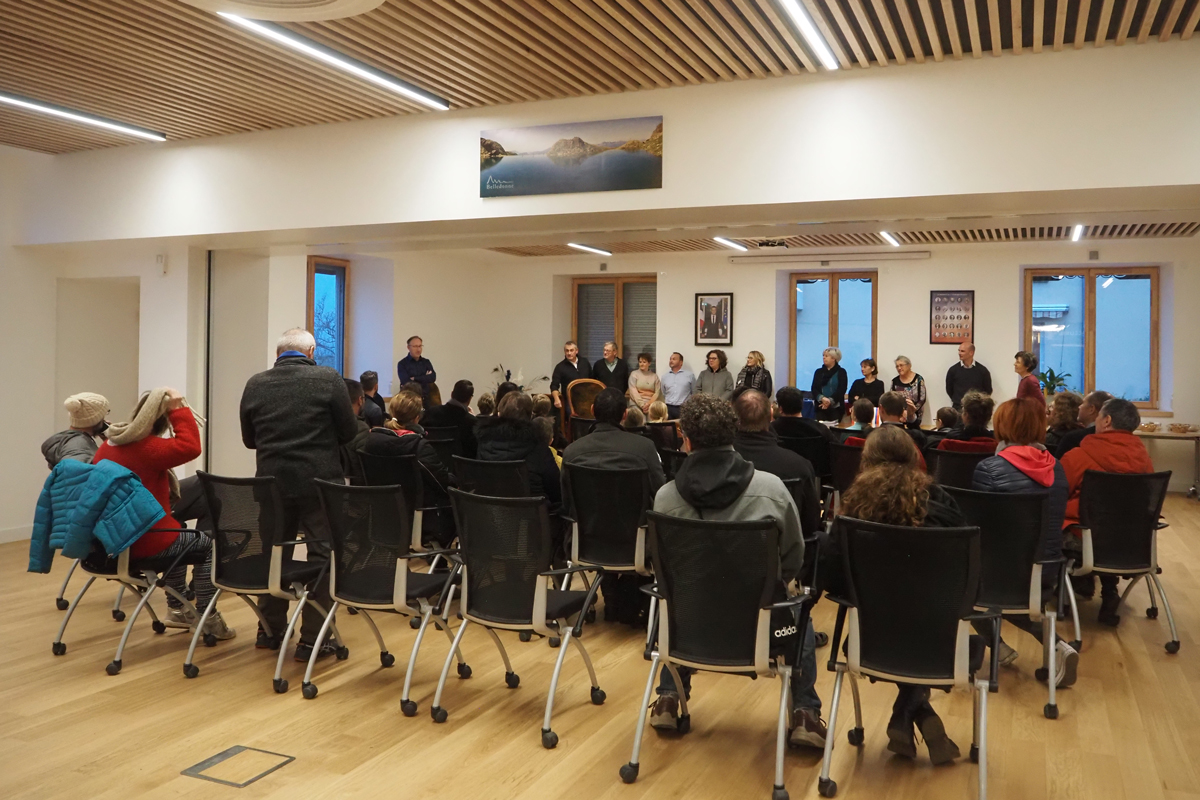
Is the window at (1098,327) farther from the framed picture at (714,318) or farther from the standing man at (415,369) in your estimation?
the standing man at (415,369)

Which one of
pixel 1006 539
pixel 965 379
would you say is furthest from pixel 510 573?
pixel 965 379

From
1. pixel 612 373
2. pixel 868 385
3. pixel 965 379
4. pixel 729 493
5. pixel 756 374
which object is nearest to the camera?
pixel 729 493

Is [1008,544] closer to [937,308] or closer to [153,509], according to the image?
[153,509]

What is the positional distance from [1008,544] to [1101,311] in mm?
9233

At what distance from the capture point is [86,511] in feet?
14.6

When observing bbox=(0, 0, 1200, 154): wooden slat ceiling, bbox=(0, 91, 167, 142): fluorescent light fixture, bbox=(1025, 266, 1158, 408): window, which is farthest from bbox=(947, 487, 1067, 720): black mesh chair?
bbox=(1025, 266, 1158, 408): window

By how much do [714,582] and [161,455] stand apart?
3048 millimetres

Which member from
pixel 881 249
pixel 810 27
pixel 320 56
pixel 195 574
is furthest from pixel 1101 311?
pixel 195 574

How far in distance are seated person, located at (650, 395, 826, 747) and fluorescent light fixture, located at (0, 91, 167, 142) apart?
18.0ft

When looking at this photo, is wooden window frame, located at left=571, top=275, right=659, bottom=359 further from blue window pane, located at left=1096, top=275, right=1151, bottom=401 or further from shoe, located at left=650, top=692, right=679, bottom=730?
shoe, located at left=650, top=692, right=679, bottom=730

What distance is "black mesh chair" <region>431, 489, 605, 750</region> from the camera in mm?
3650

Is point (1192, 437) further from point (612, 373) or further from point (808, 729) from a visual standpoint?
point (808, 729)

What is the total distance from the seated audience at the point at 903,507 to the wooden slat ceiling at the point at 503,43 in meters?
2.46

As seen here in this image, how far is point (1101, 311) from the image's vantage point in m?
11.9
